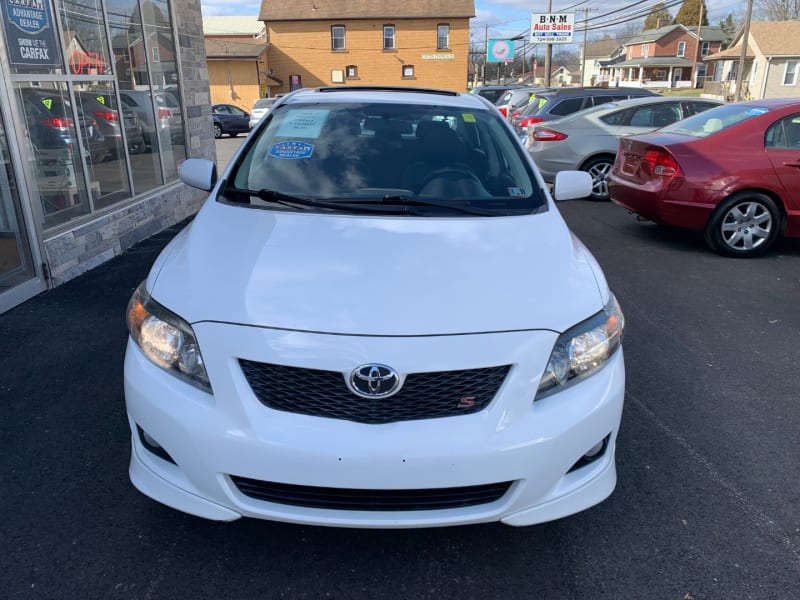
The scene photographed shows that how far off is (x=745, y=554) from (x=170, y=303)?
95.7 inches

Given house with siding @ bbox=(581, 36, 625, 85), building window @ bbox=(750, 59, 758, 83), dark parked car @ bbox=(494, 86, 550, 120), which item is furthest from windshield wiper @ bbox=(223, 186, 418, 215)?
house with siding @ bbox=(581, 36, 625, 85)

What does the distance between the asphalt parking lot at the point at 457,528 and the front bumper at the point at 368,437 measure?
1.18ft

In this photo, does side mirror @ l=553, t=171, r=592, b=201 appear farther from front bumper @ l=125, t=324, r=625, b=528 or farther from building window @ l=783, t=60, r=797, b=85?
building window @ l=783, t=60, r=797, b=85

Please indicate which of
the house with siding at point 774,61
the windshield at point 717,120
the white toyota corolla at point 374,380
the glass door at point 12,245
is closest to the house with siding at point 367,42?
the house with siding at point 774,61

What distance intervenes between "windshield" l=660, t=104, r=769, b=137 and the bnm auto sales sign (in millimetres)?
6522

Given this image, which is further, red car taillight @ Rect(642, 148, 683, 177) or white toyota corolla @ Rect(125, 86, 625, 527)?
red car taillight @ Rect(642, 148, 683, 177)

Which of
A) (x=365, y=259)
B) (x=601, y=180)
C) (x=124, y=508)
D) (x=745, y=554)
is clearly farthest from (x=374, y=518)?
(x=601, y=180)

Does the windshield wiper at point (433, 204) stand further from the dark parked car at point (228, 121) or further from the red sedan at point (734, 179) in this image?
the dark parked car at point (228, 121)

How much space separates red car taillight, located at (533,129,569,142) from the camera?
9.91 m

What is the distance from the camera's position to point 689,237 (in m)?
7.74

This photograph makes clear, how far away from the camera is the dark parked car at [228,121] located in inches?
1021

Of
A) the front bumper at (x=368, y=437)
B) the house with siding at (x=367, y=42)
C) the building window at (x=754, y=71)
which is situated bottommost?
the front bumper at (x=368, y=437)

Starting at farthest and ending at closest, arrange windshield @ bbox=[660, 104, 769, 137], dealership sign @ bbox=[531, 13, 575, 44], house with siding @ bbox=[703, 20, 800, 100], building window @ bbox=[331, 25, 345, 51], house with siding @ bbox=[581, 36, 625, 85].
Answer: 1. house with siding @ bbox=[581, 36, 625, 85]
2. house with siding @ bbox=[703, 20, 800, 100]
3. building window @ bbox=[331, 25, 345, 51]
4. dealership sign @ bbox=[531, 13, 575, 44]
5. windshield @ bbox=[660, 104, 769, 137]

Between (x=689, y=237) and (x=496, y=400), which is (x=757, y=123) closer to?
(x=689, y=237)
